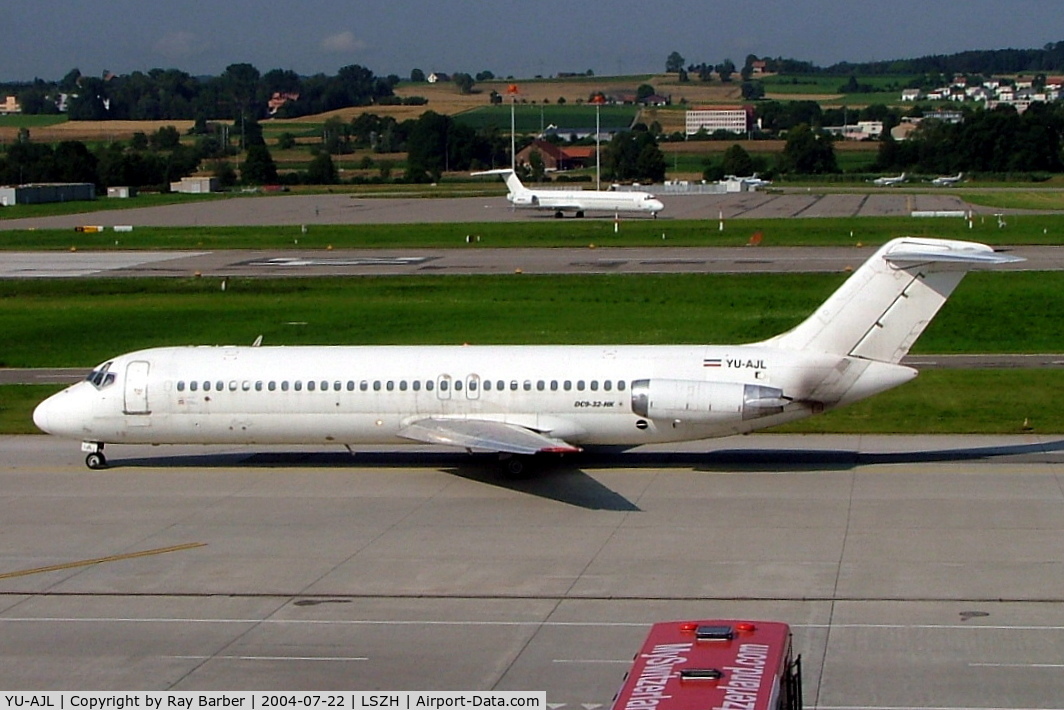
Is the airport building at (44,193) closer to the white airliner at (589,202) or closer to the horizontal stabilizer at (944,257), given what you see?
the white airliner at (589,202)

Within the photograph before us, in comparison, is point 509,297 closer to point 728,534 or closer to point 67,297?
point 67,297

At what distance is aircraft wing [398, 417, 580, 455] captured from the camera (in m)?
29.2

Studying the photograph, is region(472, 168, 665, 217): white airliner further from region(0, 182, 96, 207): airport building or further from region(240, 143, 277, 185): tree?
region(240, 143, 277, 185): tree

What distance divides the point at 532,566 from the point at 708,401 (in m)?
6.86

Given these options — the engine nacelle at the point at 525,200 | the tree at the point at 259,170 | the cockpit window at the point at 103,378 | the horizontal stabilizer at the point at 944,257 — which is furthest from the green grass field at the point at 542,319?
the tree at the point at 259,170

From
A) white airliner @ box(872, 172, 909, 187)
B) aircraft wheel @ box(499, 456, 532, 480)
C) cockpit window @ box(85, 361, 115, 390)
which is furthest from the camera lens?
white airliner @ box(872, 172, 909, 187)

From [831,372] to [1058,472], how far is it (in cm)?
557

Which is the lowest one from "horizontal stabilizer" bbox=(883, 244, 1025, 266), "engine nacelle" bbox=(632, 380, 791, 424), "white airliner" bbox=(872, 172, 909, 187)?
"white airliner" bbox=(872, 172, 909, 187)

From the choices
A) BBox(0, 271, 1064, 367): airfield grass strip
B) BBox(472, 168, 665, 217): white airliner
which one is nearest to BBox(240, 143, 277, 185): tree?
BBox(472, 168, 665, 217): white airliner

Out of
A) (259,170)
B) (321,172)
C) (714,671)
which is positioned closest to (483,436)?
(714,671)

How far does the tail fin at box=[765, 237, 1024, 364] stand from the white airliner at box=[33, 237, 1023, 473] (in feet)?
0.10

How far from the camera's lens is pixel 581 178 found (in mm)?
196750

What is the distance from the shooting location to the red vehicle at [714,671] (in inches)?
496

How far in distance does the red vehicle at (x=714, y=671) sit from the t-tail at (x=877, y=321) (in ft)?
53.8
